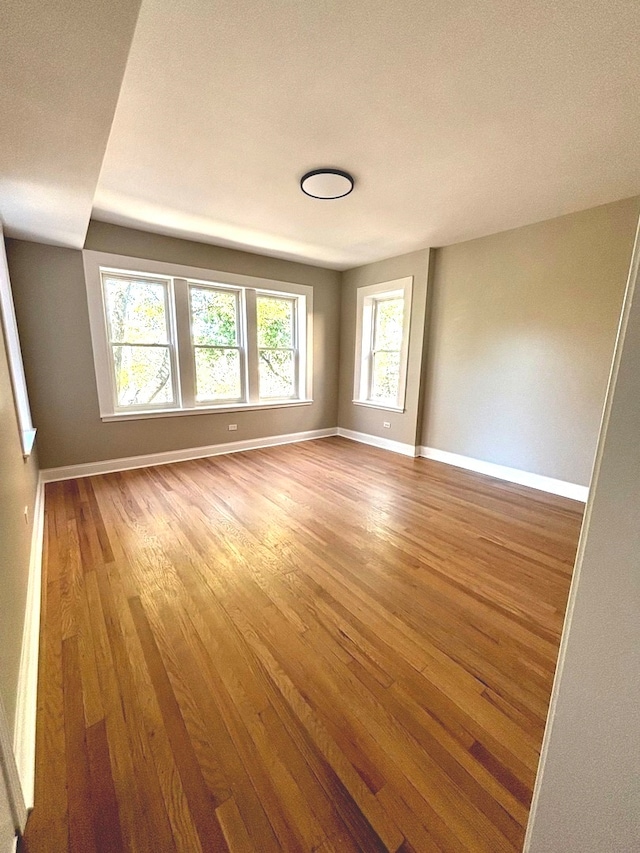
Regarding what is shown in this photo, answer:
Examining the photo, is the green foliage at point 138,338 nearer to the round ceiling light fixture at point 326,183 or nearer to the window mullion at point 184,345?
the window mullion at point 184,345

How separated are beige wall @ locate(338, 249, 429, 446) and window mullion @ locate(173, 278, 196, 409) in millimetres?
2391

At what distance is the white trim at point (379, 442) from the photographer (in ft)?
15.0

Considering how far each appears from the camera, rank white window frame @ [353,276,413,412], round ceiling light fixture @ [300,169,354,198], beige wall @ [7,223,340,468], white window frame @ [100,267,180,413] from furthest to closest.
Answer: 1. white window frame @ [353,276,413,412]
2. white window frame @ [100,267,180,413]
3. beige wall @ [7,223,340,468]
4. round ceiling light fixture @ [300,169,354,198]

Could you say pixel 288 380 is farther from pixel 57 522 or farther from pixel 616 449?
pixel 616 449

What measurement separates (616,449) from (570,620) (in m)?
0.32

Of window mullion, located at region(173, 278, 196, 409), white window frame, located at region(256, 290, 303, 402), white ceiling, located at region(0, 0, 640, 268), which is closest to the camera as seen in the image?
white ceiling, located at region(0, 0, 640, 268)

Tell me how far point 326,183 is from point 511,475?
10.9 ft

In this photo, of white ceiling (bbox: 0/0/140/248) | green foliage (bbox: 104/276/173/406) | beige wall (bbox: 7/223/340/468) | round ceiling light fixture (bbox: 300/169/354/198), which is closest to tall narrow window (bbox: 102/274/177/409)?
green foliage (bbox: 104/276/173/406)

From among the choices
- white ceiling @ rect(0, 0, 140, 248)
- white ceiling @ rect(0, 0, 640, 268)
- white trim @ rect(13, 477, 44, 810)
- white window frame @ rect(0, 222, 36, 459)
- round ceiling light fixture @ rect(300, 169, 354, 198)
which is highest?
white ceiling @ rect(0, 0, 640, 268)

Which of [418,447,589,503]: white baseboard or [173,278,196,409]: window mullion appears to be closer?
[418,447,589,503]: white baseboard

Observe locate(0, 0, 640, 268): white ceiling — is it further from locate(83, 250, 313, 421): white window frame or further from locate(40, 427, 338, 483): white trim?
locate(40, 427, 338, 483): white trim

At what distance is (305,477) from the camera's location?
370cm

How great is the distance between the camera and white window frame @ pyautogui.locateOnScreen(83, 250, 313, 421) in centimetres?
346

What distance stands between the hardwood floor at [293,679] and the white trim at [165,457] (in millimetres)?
951
